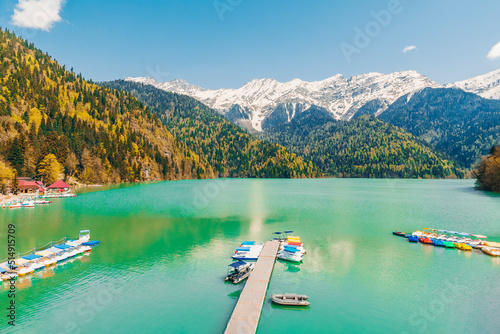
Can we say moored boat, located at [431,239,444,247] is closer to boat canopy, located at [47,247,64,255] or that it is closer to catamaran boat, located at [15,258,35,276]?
boat canopy, located at [47,247,64,255]

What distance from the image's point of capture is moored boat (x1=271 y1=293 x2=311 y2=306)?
27.6m

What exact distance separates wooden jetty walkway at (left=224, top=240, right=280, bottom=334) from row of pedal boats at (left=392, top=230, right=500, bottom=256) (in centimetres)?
3102

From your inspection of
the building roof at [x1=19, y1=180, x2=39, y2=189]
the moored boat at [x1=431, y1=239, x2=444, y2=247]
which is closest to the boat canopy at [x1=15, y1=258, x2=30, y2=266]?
the moored boat at [x1=431, y1=239, x2=444, y2=247]

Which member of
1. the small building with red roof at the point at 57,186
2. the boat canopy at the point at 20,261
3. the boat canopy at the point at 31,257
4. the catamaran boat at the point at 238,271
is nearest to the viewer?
the catamaran boat at the point at 238,271

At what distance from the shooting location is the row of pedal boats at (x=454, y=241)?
46537mm

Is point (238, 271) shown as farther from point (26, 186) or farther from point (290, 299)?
point (26, 186)

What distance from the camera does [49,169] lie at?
13662 cm

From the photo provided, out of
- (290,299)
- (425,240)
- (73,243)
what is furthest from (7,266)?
(425,240)

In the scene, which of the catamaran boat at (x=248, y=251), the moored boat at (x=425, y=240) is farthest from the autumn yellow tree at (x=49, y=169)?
the moored boat at (x=425, y=240)

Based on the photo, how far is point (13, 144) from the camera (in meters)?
126

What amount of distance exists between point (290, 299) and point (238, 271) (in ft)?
28.8

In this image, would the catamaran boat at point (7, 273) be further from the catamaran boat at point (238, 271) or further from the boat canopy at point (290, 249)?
the boat canopy at point (290, 249)

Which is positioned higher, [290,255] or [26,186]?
[26,186]

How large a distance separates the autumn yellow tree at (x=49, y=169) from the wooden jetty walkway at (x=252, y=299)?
13949 cm
